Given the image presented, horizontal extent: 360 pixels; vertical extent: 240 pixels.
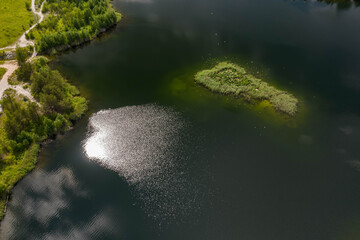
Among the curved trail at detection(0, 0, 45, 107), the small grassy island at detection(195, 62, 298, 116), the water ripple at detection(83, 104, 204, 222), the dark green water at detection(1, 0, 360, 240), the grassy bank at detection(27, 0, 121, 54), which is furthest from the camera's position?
the grassy bank at detection(27, 0, 121, 54)

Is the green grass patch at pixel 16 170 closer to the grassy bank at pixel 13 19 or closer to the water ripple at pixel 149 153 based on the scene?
the water ripple at pixel 149 153

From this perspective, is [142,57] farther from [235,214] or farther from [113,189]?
[235,214]

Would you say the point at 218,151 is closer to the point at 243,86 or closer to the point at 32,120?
the point at 243,86

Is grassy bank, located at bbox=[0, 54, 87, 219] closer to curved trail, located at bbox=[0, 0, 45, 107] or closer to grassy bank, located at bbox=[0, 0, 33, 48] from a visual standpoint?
curved trail, located at bbox=[0, 0, 45, 107]

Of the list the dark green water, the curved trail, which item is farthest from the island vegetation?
the dark green water

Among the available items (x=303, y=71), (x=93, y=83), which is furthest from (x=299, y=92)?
(x=93, y=83)
